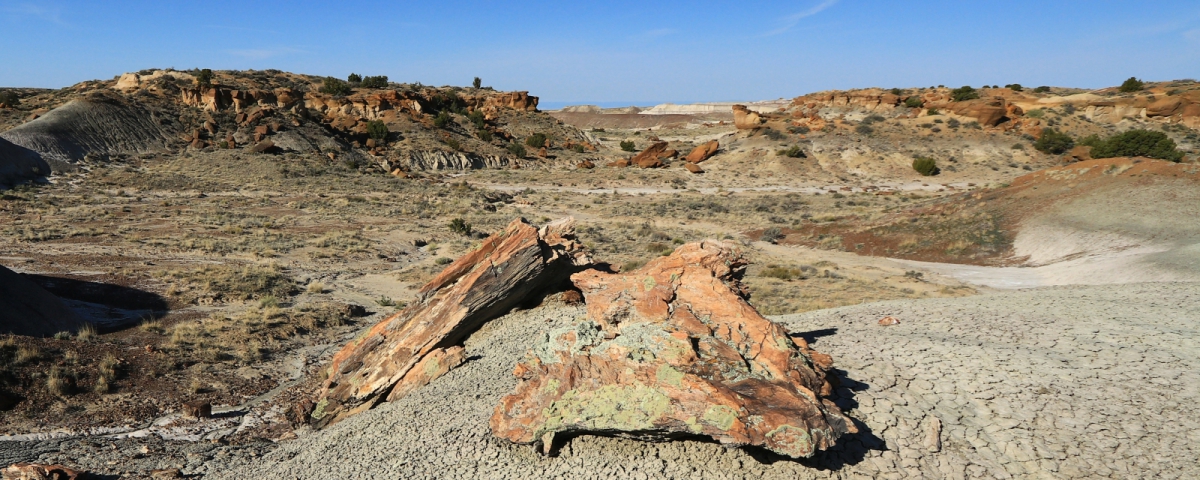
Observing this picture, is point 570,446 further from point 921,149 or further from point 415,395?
point 921,149

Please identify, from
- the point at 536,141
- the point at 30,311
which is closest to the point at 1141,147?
the point at 536,141

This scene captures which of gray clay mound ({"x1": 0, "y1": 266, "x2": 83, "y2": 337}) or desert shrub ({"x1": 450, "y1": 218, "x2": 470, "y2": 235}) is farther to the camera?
desert shrub ({"x1": 450, "y1": 218, "x2": 470, "y2": 235})

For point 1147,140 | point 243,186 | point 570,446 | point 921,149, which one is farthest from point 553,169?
point 570,446

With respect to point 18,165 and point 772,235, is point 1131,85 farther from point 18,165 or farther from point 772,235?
point 18,165

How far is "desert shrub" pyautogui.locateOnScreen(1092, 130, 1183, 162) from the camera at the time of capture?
4256cm

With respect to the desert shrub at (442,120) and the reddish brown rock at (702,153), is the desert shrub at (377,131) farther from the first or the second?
the reddish brown rock at (702,153)

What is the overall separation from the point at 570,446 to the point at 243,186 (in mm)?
48598

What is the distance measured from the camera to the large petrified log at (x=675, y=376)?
6.24 metres

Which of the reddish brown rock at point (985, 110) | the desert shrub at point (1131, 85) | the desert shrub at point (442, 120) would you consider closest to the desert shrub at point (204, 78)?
the desert shrub at point (442, 120)

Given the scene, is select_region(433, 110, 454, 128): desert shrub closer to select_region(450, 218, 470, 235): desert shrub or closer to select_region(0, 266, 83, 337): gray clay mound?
select_region(450, 218, 470, 235): desert shrub

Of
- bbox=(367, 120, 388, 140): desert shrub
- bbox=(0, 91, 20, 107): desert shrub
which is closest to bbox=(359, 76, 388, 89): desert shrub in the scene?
bbox=(367, 120, 388, 140): desert shrub

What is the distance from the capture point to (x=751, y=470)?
260 inches

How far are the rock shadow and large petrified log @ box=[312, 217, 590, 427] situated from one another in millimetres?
10059

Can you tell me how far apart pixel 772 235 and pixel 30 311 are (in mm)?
29437
